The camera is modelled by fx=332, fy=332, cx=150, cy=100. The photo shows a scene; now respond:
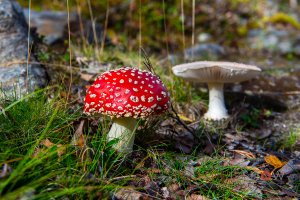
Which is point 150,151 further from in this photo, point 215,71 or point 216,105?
point 216,105

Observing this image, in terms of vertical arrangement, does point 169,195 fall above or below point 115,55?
below

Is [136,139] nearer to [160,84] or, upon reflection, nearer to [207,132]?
[160,84]

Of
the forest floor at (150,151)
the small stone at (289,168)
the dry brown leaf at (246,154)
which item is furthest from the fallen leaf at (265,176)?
the dry brown leaf at (246,154)

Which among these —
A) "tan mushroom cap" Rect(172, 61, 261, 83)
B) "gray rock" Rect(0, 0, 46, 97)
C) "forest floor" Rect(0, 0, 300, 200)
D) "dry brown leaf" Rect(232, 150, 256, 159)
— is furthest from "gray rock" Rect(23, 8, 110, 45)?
"dry brown leaf" Rect(232, 150, 256, 159)

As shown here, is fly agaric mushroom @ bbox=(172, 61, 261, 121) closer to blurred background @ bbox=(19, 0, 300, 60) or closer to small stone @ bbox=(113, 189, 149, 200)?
small stone @ bbox=(113, 189, 149, 200)

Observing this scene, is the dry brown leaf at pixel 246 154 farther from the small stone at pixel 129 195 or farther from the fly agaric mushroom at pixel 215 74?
the small stone at pixel 129 195

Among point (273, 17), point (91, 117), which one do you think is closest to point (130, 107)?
point (91, 117)
